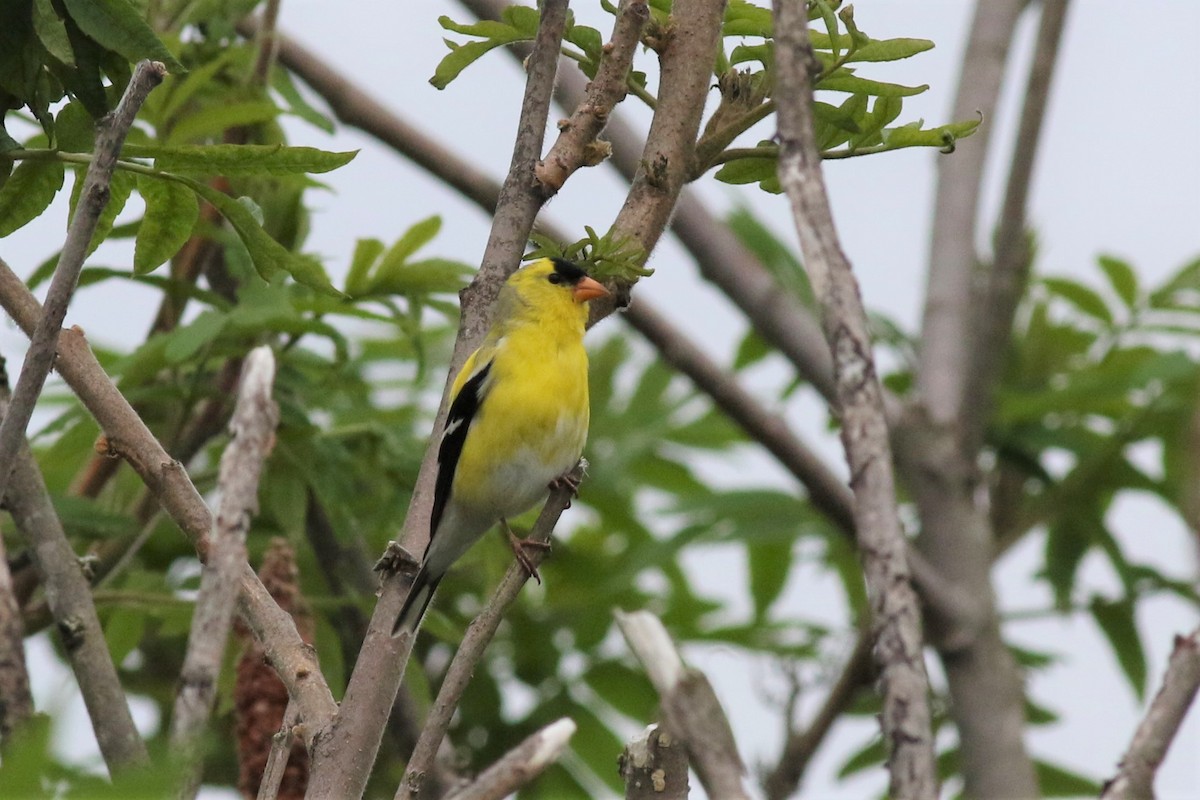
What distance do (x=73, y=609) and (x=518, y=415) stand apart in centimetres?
178

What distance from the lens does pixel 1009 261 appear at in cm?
558

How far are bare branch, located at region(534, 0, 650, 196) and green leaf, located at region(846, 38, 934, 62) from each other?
34 centimetres

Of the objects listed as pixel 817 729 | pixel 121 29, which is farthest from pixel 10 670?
pixel 817 729

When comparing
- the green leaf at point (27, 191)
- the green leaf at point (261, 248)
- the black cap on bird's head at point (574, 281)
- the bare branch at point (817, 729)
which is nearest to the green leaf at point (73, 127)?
the green leaf at point (27, 191)

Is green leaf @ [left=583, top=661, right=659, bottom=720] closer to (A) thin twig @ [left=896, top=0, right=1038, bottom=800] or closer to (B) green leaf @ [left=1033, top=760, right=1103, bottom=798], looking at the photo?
(A) thin twig @ [left=896, top=0, right=1038, bottom=800]

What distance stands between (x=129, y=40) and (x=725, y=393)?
3.03 metres

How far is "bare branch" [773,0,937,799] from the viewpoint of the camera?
1.24 m

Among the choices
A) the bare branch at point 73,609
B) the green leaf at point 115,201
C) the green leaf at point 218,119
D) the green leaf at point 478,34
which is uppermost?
the green leaf at point 218,119

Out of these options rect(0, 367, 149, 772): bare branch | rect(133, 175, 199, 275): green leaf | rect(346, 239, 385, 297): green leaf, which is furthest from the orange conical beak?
rect(0, 367, 149, 772): bare branch

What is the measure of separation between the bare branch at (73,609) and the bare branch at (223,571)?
1147 mm

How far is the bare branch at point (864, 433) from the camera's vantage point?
48.9 inches

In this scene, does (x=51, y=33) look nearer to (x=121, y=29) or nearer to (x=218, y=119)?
(x=121, y=29)

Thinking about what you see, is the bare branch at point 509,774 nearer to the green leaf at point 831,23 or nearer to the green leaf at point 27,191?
the green leaf at point 831,23

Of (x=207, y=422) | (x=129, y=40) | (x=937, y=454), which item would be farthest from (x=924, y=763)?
(x=937, y=454)
